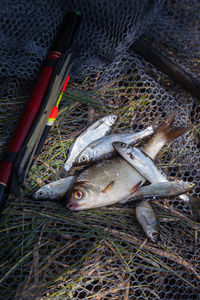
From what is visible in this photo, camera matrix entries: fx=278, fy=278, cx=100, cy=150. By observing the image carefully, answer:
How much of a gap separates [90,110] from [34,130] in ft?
2.24

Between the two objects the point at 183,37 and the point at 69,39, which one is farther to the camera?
the point at 183,37

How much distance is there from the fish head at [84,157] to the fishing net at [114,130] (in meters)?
0.16

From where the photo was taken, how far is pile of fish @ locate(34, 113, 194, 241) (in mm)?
2238

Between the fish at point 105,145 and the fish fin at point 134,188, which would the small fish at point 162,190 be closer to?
the fish fin at point 134,188

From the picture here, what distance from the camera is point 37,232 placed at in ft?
6.73

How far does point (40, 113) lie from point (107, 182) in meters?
0.81

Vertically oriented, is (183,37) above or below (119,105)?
above

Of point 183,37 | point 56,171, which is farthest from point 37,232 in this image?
point 183,37

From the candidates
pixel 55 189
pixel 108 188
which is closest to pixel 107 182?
pixel 108 188

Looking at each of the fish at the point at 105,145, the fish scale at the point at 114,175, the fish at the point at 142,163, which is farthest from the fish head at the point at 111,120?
the fish scale at the point at 114,175

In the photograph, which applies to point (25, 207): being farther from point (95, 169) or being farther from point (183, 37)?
point (183, 37)

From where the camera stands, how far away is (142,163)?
2.43 meters

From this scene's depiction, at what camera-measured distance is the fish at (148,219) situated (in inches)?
83.4

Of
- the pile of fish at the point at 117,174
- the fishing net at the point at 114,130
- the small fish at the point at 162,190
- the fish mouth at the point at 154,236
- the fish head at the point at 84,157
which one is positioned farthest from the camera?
the fish head at the point at 84,157
